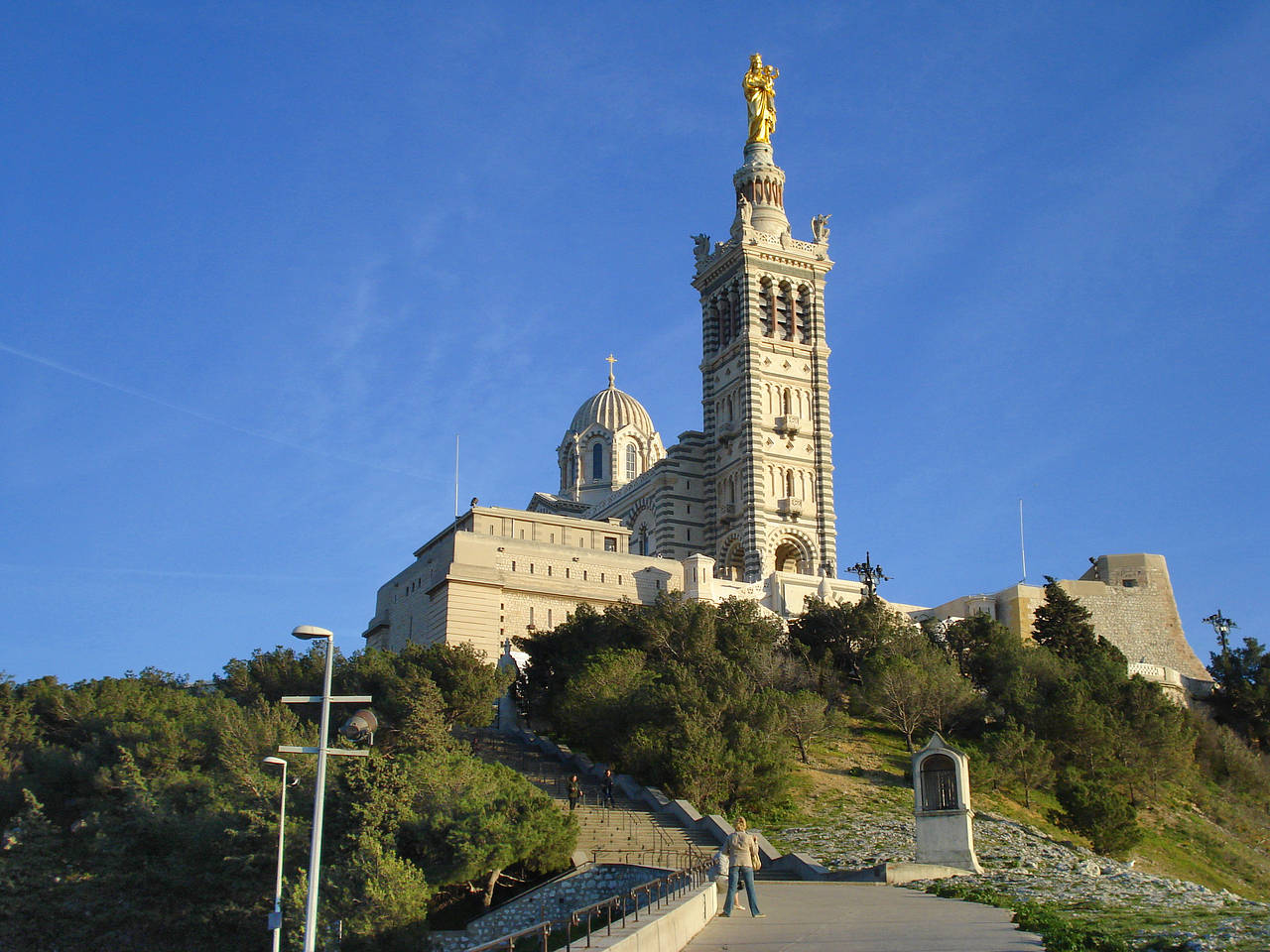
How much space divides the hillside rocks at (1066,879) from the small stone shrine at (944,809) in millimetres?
704

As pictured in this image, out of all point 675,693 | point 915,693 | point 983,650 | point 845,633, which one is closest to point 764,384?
point 845,633

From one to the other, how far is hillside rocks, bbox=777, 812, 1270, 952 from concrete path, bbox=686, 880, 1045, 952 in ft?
5.60

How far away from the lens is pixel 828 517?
218 ft

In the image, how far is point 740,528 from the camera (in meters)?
65.9

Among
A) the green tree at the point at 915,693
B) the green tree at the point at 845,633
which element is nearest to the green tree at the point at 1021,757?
the green tree at the point at 915,693

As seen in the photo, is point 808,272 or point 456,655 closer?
point 456,655

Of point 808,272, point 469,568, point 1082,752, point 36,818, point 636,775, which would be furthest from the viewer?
point 808,272

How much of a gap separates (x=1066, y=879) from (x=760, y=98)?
190ft

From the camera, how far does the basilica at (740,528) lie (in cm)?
5762

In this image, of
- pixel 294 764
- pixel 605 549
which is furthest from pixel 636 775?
pixel 605 549

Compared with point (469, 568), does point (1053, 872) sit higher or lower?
lower

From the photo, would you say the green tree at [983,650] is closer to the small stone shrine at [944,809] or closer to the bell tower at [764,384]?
the bell tower at [764,384]

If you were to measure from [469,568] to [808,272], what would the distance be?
27.2 metres

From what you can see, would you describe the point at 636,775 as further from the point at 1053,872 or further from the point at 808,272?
the point at 808,272
